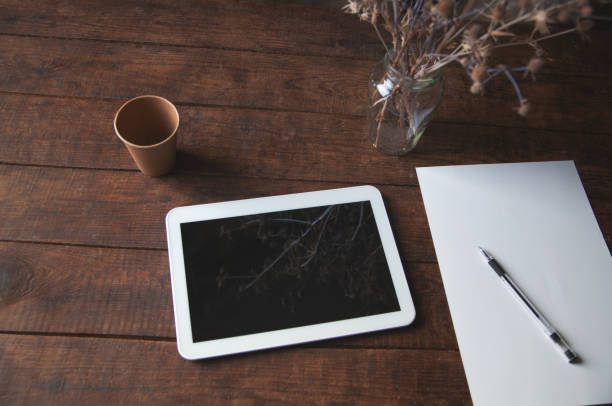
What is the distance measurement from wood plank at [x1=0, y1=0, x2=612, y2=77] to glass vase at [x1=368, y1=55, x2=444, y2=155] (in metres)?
0.18

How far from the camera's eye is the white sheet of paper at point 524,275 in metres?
0.70

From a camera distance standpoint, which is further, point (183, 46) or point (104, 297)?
point (183, 46)

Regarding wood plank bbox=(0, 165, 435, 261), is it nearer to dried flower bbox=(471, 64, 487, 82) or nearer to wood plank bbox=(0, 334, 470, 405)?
wood plank bbox=(0, 334, 470, 405)

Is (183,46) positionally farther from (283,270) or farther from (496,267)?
(496,267)

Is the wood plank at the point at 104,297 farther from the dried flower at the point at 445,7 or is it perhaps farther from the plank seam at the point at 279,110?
the dried flower at the point at 445,7

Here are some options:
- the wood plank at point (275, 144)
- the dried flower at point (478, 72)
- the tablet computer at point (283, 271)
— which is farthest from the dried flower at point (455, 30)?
the tablet computer at point (283, 271)

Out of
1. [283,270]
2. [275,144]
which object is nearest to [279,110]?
[275,144]

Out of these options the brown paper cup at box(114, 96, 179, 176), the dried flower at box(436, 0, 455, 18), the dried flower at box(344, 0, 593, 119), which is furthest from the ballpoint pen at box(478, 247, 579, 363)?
the brown paper cup at box(114, 96, 179, 176)

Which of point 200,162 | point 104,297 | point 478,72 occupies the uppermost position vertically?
point 478,72

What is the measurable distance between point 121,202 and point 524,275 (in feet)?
2.12

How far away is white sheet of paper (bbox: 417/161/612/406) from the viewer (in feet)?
2.29

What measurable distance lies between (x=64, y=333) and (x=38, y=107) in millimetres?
408

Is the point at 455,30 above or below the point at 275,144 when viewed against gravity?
above

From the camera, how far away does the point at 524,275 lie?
2.52 feet
